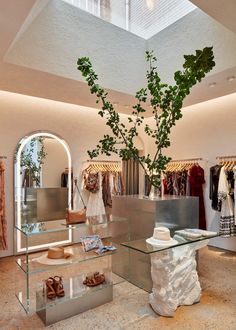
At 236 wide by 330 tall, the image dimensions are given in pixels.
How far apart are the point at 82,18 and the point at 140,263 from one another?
3.41 m

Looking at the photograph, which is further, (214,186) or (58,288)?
(214,186)

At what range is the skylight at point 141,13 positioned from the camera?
3.71 m

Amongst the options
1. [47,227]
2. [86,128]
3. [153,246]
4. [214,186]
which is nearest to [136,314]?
[153,246]

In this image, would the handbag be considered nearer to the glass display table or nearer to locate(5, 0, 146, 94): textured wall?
the glass display table

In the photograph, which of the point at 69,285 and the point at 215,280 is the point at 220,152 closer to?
the point at 215,280

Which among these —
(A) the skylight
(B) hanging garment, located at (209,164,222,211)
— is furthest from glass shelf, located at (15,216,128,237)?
(A) the skylight

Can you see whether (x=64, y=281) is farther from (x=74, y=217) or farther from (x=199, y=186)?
(x=199, y=186)

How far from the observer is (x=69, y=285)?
2.60 m

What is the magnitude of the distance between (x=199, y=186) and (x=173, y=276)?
270 centimetres

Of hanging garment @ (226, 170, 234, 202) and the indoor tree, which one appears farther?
hanging garment @ (226, 170, 234, 202)

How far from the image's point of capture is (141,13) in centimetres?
405

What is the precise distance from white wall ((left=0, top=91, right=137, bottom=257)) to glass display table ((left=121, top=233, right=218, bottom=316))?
2856 mm

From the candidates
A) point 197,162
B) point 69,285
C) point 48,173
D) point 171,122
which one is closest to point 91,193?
point 48,173

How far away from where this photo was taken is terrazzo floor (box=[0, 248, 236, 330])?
2209 mm
